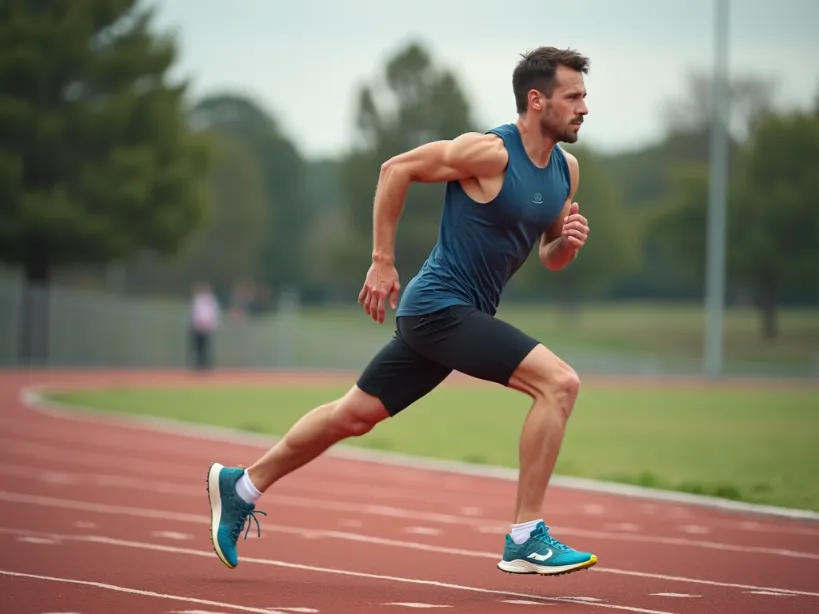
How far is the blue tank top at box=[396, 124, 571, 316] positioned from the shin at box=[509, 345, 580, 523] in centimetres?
43

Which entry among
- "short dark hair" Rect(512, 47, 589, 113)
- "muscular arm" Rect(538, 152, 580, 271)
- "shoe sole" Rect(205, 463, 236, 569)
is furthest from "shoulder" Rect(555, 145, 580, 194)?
"shoe sole" Rect(205, 463, 236, 569)

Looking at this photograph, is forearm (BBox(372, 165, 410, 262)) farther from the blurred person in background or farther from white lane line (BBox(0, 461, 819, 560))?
the blurred person in background

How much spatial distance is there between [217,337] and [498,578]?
99.4ft

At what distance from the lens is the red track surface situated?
5789mm

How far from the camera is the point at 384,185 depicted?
5930 millimetres

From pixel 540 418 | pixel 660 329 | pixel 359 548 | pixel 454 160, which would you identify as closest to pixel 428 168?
pixel 454 160

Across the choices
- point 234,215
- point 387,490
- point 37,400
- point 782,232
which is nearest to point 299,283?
point 234,215

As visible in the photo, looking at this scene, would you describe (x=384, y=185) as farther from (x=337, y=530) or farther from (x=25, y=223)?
(x=25, y=223)

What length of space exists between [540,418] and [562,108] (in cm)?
130

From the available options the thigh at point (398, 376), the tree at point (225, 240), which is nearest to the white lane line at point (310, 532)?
the thigh at point (398, 376)

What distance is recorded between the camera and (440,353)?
231 inches

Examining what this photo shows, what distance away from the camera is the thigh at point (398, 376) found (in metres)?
6.07

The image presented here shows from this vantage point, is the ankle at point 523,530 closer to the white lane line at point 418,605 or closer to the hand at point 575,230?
the white lane line at point 418,605

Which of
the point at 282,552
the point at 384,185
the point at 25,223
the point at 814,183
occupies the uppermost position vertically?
the point at 814,183
